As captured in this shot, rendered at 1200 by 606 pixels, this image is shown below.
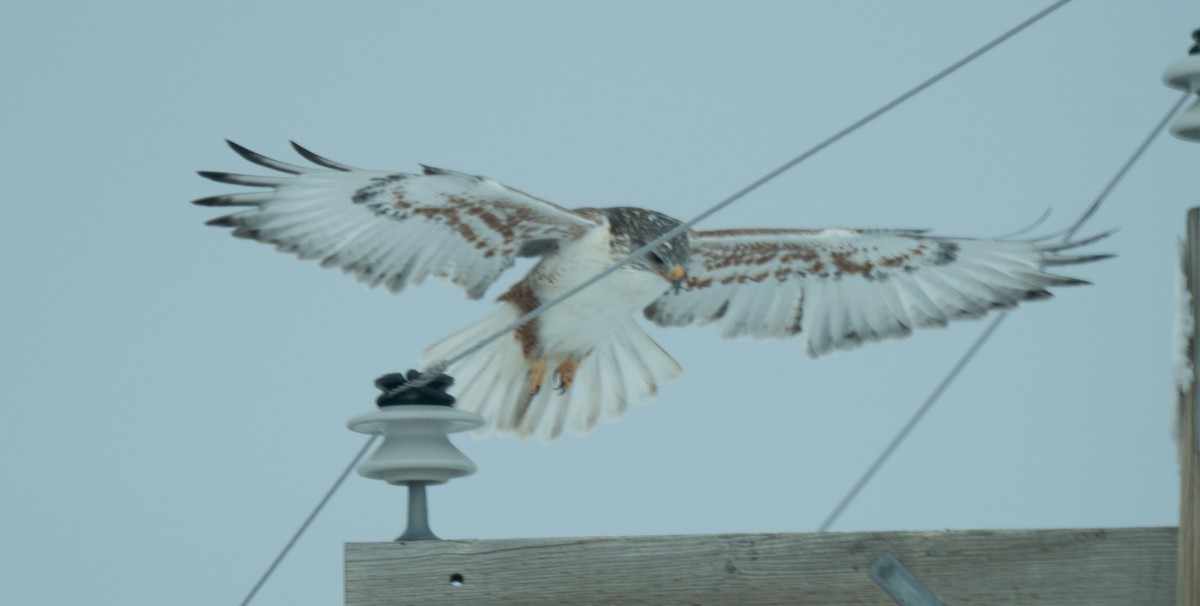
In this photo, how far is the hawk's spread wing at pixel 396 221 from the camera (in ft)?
18.6

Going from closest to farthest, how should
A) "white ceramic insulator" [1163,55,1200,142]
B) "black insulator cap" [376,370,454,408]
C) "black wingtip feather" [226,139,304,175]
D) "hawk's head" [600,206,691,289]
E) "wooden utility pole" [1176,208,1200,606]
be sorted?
"wooden utility pole" [1176,208,1200,606] < "white ceramic insulator" [1163,55,1200,142] < "black insulator cap" [376,370,454,408] < "black wingtip feather" [226,139,304,175] < "hawk's head" [600,206,691,289]

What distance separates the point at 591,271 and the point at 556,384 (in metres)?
0.67

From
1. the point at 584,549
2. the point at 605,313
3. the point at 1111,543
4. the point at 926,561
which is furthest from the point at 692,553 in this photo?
the point at 605,313

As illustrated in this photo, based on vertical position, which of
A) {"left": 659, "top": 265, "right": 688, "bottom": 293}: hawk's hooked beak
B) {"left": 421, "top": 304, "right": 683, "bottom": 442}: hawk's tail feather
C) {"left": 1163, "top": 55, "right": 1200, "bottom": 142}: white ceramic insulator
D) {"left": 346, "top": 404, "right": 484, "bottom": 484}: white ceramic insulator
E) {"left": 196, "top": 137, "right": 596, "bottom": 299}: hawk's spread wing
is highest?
{"left": 196, "top": 137, "right": 596, "bottom": 299}: hawk's spread wing

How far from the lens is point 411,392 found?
342 centimetres

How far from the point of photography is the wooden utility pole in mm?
2836

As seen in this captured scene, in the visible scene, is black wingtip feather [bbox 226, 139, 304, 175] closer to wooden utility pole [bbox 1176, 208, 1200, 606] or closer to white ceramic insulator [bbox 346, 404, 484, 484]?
white ceramic insulator [bbox 346, 404, 484, 484]

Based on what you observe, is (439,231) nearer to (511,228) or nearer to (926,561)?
(511,228)

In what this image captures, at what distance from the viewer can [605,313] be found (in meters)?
6.35

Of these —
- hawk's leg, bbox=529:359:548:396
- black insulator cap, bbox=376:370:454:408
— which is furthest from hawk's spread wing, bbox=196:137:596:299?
black insulator cap, bbox=376:370:454:408

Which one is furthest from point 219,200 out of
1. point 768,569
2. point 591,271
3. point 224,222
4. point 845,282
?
point 768,569

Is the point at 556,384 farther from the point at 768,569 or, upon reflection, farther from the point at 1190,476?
the point at 1190,476

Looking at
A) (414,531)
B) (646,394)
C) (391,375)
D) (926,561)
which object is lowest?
(926,561)

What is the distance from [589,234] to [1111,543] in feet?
11.2
